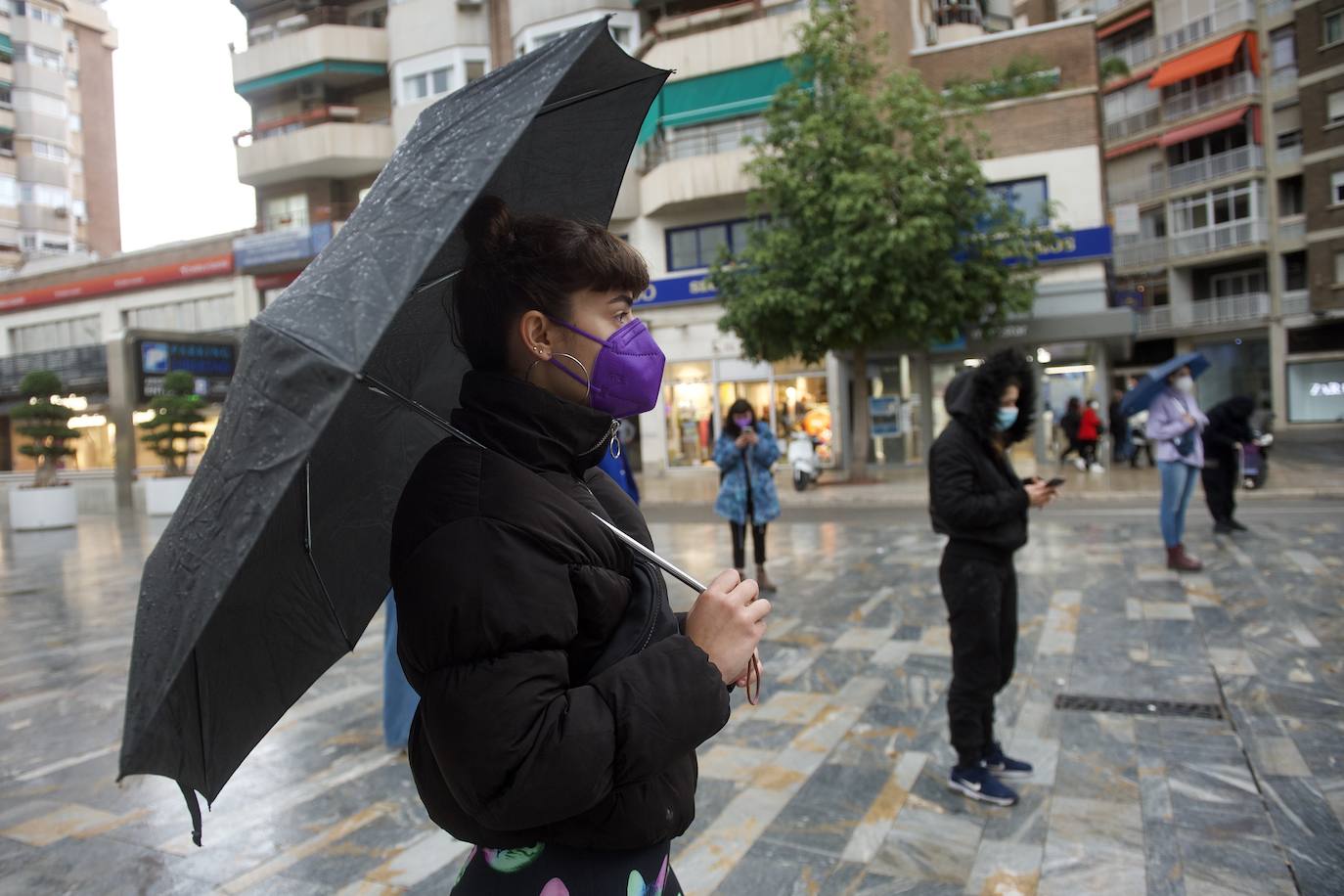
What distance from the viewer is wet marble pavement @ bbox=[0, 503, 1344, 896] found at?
3150 millimetres

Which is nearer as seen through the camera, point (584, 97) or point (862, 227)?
point (584, 97)

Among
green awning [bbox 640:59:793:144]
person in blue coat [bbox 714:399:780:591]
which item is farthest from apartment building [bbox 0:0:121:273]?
person in blue coat [bbox 714:399:780:591]

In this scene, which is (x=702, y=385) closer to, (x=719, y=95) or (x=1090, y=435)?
(x=719, y=95)

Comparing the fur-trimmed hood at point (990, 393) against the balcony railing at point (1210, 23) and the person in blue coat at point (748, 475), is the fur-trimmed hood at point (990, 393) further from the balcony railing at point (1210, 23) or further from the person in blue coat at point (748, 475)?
the balcony railing at point (1210, 23)

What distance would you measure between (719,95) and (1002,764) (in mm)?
23328

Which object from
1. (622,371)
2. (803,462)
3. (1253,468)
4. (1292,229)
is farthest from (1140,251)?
(622,371)

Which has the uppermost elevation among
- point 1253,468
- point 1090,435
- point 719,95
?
point 719,95

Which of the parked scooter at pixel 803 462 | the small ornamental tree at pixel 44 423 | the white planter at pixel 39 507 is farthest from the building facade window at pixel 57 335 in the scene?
the parked scooter at pixel 803 462

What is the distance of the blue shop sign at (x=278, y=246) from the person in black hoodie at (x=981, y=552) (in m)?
30.9

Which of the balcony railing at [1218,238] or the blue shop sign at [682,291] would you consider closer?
the blue shop sign at [682,291]

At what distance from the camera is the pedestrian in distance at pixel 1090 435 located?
18859 millimetres

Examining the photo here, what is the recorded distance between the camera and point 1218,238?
1421 inches

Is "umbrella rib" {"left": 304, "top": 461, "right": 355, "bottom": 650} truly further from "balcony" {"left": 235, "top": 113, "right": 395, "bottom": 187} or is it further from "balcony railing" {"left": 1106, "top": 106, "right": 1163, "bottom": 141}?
"balcony railing" {"left": 1106, "top": 106, "right": 1163, "bottom": 141}

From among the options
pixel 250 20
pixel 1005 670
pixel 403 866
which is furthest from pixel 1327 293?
pixel 250 20
